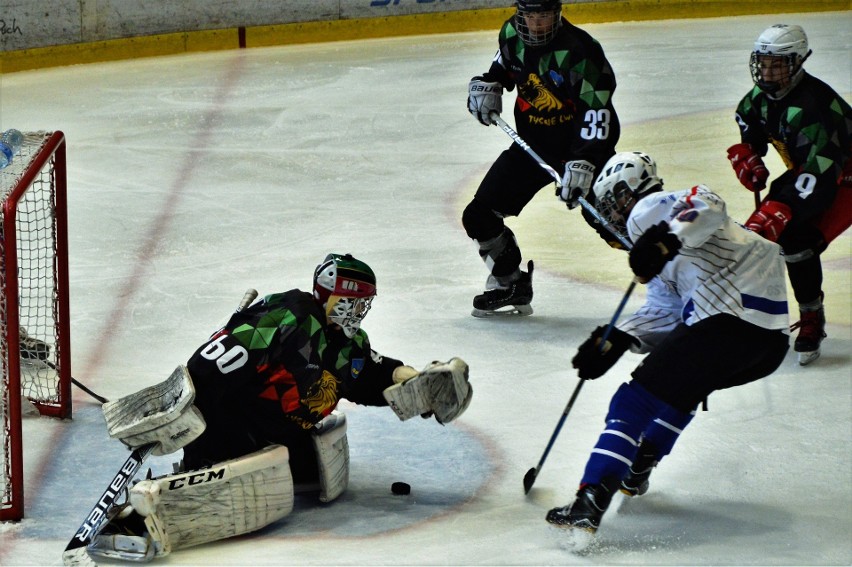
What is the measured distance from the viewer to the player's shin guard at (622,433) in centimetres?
335

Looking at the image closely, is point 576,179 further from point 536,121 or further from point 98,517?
point 98,517

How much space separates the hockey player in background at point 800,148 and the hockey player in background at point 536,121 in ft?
1.95

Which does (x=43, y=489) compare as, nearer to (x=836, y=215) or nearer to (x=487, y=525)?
(x=487, y=525)

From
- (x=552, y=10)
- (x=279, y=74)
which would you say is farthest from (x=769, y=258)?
(x=279, y=74)

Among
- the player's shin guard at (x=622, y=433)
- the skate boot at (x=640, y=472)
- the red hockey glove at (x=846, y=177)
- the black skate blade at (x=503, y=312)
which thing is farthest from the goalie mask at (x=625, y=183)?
the black skate blade at (x=503, y=312)

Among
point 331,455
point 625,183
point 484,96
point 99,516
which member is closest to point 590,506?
point 331,455

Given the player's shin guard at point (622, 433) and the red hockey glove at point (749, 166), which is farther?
the red hockey glove at point (749, 166)

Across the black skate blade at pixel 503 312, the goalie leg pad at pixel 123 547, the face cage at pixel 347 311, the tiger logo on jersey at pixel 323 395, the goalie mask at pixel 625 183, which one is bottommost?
the black skate blade at pixel 503 312

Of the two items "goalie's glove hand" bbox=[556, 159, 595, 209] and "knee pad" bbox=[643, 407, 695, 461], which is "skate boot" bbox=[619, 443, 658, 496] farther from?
"goalie's glove hand" bbox=[556, 159, 595, 209]

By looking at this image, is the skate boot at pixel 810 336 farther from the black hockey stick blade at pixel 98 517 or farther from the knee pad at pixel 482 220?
the black hockey stick blade at pixel 98 517

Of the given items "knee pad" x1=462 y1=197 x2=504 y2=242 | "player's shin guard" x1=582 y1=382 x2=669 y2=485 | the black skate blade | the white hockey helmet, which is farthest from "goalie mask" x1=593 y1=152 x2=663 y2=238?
the black skate blade

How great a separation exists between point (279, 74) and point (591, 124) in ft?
15.6

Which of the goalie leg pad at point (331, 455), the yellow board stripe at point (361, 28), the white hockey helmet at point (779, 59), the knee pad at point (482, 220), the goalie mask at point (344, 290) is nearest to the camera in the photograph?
the goalie mask at point (344, 290)

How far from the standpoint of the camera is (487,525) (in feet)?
11.9
